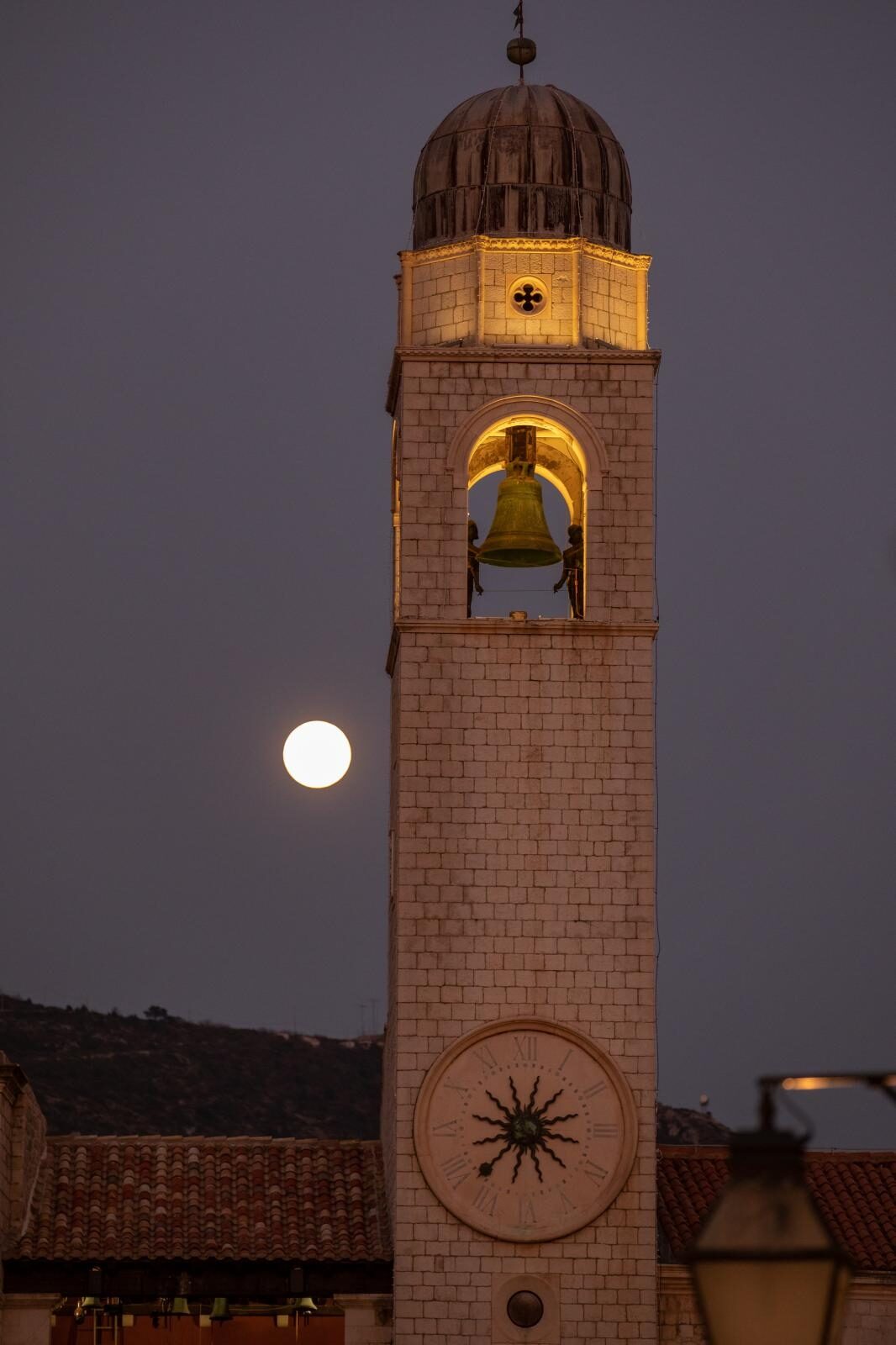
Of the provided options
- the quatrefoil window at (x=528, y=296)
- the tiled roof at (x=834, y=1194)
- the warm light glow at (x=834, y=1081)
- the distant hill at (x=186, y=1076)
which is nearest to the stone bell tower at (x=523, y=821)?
the quatrefoil window at (x=528, y=296)

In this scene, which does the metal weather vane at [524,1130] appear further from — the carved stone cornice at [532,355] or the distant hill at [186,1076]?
the distant hill at [186,1076]

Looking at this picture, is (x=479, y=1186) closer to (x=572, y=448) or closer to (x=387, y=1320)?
(x=387, y=1320)

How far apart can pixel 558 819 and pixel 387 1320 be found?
553cm

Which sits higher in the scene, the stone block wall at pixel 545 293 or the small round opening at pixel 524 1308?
the stone block wall at pixel 545 293

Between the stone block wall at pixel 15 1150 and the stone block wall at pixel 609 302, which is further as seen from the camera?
the stone block wall at pixel 609 302

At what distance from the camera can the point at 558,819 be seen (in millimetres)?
28328

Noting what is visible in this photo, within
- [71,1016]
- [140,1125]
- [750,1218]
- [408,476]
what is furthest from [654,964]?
[71,1016]

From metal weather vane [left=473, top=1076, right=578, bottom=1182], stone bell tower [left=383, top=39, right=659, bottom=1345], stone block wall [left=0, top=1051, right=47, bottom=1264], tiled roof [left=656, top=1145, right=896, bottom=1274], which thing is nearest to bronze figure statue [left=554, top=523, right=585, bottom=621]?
stone bell tower [left=383, top=39, right=659, bottom=1345]

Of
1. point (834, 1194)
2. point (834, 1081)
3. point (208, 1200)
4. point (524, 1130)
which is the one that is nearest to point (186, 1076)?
point (208, 1200)

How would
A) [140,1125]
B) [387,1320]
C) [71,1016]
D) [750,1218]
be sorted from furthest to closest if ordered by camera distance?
[71,1016], [140,1125], [387,1320], [750,1218]

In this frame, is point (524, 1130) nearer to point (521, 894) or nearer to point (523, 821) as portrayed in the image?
point (521, 894)

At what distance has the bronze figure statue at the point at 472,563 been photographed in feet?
97.1

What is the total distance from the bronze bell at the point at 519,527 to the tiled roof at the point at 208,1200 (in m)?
6.83

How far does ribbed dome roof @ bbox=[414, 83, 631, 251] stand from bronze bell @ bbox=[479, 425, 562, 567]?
9.32 ft
